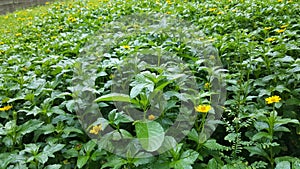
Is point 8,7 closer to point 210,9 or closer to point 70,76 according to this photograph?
point 210,9

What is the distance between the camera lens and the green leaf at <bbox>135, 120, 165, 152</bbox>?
1.09m

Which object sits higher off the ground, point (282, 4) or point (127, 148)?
point (282, 4)

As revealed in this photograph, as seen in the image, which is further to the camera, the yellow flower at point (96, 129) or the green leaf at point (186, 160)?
the yellow flower at point (96, 129)

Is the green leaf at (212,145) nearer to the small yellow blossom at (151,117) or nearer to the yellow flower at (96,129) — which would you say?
the small yellow blossom at (151,117)

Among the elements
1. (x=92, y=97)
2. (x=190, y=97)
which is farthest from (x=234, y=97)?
(x=92, y=97)

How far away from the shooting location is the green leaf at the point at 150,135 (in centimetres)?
109

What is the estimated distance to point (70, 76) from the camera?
180 centimetres

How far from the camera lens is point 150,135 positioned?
110 centimetres

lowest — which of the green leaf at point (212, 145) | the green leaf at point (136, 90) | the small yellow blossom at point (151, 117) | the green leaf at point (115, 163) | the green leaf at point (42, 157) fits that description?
the green leaf at point (42, 157)

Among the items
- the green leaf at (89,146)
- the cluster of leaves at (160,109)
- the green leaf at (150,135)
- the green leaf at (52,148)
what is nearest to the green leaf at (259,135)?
the cluster of leaves at (160,109)

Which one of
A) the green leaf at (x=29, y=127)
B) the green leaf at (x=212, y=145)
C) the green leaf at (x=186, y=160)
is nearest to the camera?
the green leaf at (x=186, y=160)

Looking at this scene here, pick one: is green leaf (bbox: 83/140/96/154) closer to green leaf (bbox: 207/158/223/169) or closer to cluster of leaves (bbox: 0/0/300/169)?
cluster of leaves (bbox: 0/0/300/169)

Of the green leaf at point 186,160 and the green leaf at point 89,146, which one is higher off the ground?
the green leaf at point 186,160

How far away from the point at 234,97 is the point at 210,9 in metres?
1.92
